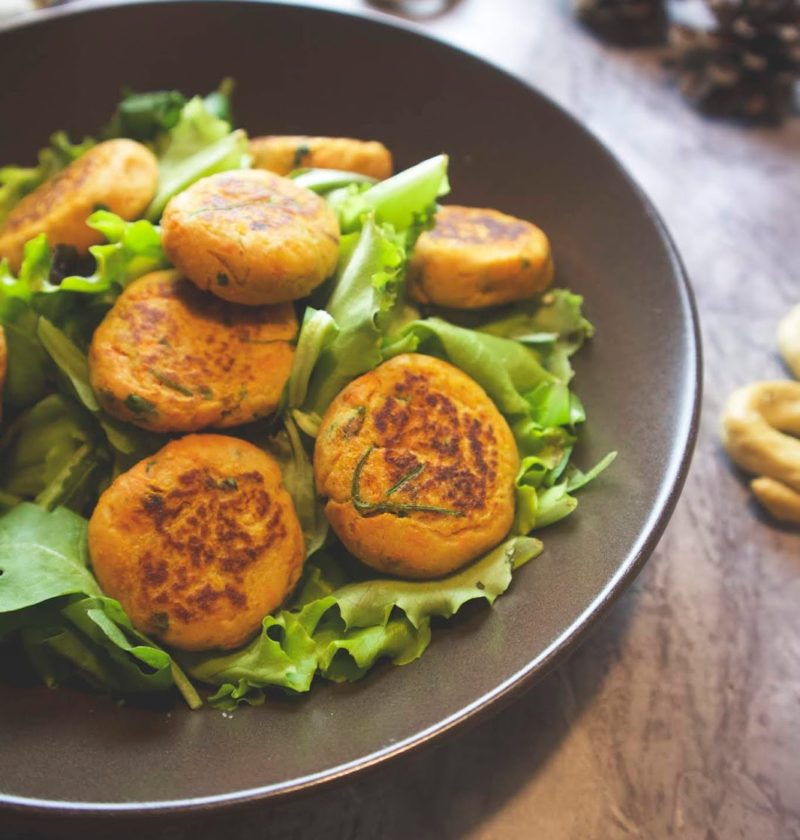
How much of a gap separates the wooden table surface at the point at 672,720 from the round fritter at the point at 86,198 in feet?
3.48

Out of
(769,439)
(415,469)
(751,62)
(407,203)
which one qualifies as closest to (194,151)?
(407,203)

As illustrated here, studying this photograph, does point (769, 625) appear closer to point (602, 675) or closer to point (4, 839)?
point (602, 675)

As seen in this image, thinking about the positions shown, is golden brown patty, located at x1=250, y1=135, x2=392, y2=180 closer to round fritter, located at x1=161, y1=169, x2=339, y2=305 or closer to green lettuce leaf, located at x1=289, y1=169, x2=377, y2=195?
green lettuce leaf, located at x1=289, y1=169, x2=377, y2=195

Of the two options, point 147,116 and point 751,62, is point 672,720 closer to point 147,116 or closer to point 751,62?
point 147,116

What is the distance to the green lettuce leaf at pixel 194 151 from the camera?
1.68 metres

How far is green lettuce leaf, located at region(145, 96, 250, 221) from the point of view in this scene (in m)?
1.68

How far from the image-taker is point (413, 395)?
1.42 m

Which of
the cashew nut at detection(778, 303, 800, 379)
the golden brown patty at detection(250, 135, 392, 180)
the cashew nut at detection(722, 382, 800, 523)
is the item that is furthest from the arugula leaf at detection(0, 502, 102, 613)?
the cashew nut at detection(778, 303, 800, 379)

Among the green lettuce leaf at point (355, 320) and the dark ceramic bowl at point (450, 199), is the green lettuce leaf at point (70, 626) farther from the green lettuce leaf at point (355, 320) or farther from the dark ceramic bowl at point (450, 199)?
the green lettuce leaf at point (355, 320)

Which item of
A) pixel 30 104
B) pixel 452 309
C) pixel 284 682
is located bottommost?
pixel 284 682

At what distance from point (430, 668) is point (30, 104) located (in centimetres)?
161

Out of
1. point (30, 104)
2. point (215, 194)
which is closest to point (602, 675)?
point (215, 194)

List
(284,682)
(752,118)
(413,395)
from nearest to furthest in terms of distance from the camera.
Answer: (284,682) → (413,395) → (752,118)

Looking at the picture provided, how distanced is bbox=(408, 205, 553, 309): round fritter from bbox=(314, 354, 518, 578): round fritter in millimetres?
225
